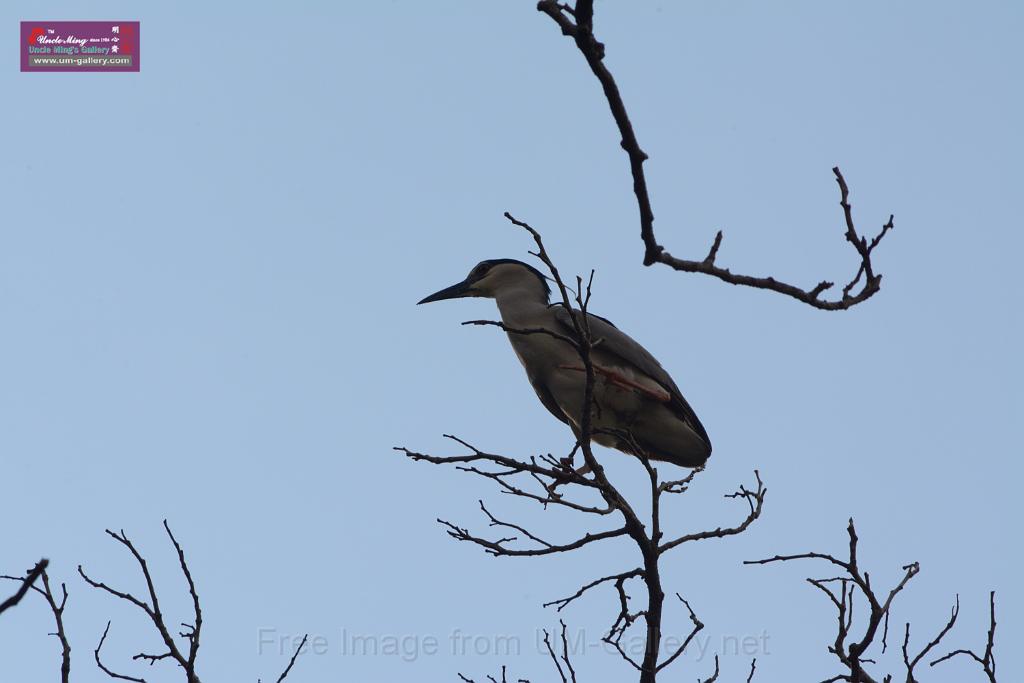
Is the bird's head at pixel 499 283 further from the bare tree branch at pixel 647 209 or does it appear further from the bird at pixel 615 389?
the bare tree branch at pixel 647 209

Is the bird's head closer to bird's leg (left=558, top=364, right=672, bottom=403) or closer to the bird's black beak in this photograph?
the bird's black beak

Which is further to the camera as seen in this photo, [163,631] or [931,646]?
[931,646]

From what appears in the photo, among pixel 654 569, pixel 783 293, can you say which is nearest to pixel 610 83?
pixel 783 293

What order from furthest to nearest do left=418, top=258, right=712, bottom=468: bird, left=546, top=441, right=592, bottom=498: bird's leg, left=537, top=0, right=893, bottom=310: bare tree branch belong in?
1. left=418, top=258, right=712, bottom=468: bird
2. left=546, top=441, right=592, bottom=498: bird's leg
3. left=537, top=0, right=893, bottom=310: bare tree branch

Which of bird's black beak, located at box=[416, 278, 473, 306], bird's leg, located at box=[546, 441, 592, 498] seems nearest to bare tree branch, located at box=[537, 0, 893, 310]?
bird's leg, located at box=[546, 441, 592, 498]

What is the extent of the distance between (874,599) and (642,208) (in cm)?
187

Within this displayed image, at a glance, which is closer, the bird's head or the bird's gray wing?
the bird's gray wing

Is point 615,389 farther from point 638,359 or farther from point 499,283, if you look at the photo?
point 499,283

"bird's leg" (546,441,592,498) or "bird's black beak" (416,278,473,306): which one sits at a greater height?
"bird's black beak" (416,278,473,306)

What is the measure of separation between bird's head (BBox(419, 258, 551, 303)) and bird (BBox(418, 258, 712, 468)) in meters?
0.26

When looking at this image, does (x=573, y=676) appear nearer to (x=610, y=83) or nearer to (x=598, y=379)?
(x=598, y=379)

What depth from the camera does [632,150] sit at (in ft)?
7.63

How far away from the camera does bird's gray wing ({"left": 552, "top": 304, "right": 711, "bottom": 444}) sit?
5.88 m

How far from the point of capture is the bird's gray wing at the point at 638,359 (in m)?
5.88
